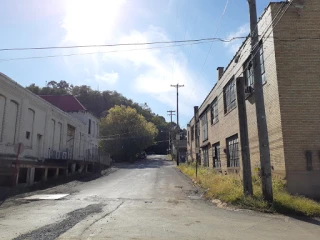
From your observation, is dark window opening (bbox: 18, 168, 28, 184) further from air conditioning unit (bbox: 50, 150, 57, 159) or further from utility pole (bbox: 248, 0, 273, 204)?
utility pole (bbox: 248, 0, 273, 204)

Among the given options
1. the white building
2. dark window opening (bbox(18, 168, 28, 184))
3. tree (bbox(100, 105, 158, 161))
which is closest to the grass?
the white building

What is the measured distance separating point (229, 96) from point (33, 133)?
14.2 m

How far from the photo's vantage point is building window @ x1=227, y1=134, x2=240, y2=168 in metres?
20.0

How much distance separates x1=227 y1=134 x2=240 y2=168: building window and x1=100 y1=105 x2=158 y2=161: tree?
1738 inches

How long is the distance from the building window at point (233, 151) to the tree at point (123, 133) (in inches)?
1738

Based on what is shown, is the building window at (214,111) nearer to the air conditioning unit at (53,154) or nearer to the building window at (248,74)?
the building window at (248,74)

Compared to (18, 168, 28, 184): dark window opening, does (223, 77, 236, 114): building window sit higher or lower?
higher

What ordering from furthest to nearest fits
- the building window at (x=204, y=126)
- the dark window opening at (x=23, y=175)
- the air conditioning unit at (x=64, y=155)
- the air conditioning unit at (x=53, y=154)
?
the building window at (x=204, y=126)
the air conditioning unit at (x=64, y=155)
the air conditioning unit at (x=53, y=154)
the dark window opening at (x=23, y=175)

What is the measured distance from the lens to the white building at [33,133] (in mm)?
19359

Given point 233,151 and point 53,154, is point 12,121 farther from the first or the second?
point 233,151

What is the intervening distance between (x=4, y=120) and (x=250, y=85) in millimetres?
14529

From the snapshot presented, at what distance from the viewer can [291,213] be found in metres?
10.4

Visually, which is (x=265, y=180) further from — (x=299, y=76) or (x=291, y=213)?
(x=299, y=76)

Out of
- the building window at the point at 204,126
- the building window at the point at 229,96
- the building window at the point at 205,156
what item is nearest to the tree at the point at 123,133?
the building window at the point at 204,126
